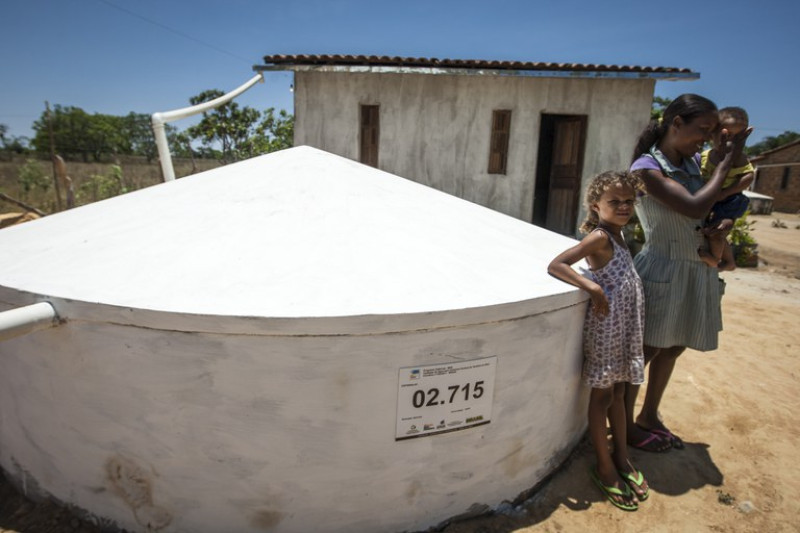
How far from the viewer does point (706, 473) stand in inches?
104

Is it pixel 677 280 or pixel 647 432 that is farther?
pixel 647 432

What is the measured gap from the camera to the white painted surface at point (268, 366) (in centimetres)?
166

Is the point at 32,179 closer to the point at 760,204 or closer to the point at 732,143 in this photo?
the point at 732,143

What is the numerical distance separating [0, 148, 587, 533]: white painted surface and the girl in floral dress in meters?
0.11

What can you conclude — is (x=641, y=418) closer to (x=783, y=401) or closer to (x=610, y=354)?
(x=610, y=354)

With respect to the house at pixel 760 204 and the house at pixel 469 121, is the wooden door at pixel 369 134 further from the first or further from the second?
the house at pixel 760 204

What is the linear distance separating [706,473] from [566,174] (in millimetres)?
6205

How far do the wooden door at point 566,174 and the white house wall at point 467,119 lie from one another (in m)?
0.18

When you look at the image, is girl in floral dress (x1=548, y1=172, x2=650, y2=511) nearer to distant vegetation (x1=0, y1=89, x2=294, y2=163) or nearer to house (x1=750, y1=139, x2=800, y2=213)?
distant vegetation (x1=0, y1=89, x2=294, y2=163)

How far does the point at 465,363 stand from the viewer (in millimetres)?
1854

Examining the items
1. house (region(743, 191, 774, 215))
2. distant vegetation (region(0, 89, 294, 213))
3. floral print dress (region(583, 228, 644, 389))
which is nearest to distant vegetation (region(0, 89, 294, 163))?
distant vegetation (region(0, 89, 294, 213))

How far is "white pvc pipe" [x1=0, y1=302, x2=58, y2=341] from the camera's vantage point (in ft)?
4.99

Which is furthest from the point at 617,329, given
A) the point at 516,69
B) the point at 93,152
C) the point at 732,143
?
the point at 93,152

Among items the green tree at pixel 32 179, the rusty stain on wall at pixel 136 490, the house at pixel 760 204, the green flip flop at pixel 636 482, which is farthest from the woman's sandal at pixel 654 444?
the house at pixel 760 204
